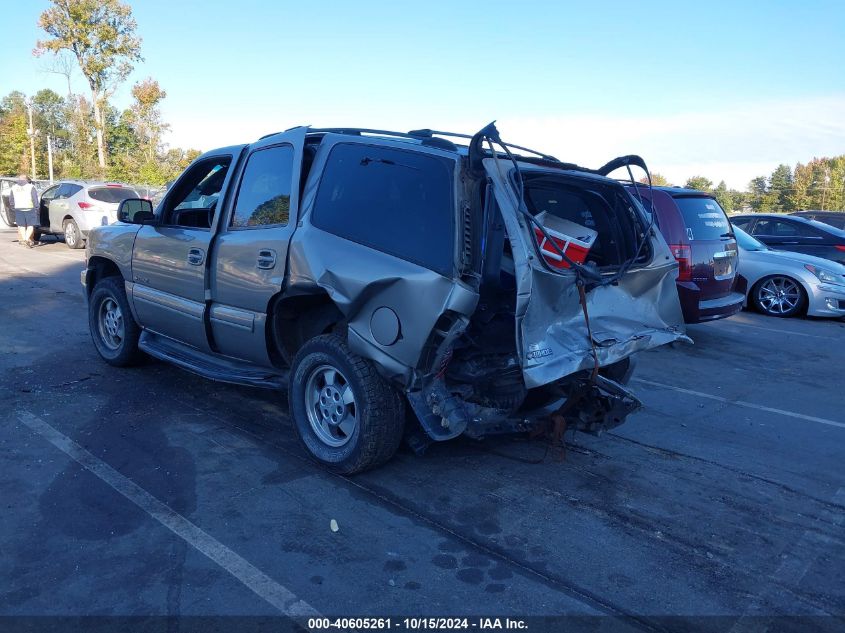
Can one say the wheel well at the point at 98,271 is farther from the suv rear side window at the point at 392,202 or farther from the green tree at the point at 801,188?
the green tree at the point at 801,188

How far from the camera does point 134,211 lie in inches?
252

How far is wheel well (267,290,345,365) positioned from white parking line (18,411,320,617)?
1255 millimetres

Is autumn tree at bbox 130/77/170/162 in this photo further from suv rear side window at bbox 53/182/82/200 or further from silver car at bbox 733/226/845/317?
silver car at bbox 733/226/845/317

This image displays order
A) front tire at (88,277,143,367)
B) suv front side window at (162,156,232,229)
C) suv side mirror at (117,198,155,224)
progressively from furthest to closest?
front tire at (88,277,143,367)
suv side mirror at (117,198,155,224)
suv front side window at (162,156,232,229)

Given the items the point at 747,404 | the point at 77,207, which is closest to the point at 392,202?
the point at 747,404

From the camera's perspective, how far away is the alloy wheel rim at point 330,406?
14.2ft

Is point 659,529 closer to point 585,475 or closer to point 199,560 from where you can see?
point 585,475

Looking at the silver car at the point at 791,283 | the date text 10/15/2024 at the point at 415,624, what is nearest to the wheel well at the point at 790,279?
the silver car at the point at 791,283

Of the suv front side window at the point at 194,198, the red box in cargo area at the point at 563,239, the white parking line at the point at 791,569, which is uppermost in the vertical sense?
the suv front side window at the point at 194,198

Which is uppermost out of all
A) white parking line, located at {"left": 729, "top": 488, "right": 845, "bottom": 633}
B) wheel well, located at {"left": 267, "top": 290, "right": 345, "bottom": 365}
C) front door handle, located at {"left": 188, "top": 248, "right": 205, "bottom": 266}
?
front door handle, located at {"left": 188, "top": 248, "right": 205, "bottom": 266}

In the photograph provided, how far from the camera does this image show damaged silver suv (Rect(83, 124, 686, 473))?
3.76 m

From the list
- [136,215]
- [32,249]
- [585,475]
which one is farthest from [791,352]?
[32,249]

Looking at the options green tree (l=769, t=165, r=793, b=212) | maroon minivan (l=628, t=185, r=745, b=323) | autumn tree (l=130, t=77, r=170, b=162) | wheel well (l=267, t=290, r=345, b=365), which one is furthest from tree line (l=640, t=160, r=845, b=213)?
wheel well (l=267, t=290, r=345, b=365)

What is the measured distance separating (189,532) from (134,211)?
12.4 ft
